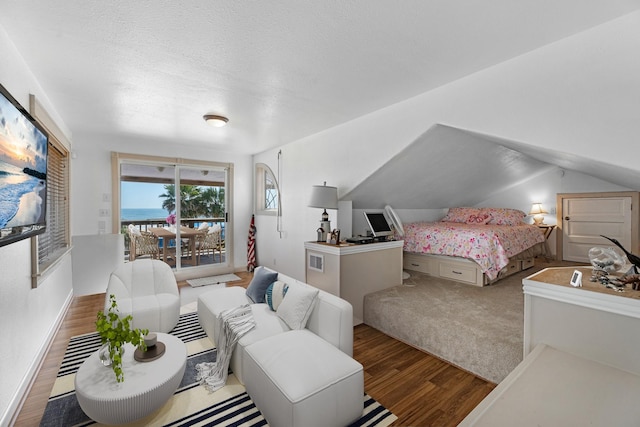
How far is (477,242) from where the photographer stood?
3645 millimetres

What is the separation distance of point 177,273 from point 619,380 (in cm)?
541

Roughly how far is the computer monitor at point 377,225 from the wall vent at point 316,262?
0.80 meters

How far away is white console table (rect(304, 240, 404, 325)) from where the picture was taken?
3.13 m

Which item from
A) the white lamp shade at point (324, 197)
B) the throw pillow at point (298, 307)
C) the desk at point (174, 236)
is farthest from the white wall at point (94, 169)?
the throw pillow at point (298, 307)

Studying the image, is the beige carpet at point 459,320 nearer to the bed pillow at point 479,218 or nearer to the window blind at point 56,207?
the bed pillow at point 479,218

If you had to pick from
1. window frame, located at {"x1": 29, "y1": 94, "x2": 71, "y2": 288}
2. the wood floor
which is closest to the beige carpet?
the wood floor

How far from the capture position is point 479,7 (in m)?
1.56

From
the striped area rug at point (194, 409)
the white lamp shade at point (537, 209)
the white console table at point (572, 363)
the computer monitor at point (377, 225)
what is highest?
the white lamp shade at point (537, 209)

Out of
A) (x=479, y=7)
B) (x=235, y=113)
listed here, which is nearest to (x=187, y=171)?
(x=235, y=113)

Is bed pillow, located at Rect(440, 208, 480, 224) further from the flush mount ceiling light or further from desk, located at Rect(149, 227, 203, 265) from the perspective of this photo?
desk, located at Rect(149, 227, 203, 265)

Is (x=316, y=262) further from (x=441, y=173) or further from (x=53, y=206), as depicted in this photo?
(x=53, y=206)

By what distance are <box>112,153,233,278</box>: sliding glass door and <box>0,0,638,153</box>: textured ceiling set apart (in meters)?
1.77

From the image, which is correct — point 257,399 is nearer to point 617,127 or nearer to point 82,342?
point 82,342

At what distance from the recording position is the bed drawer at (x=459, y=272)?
3.73m
